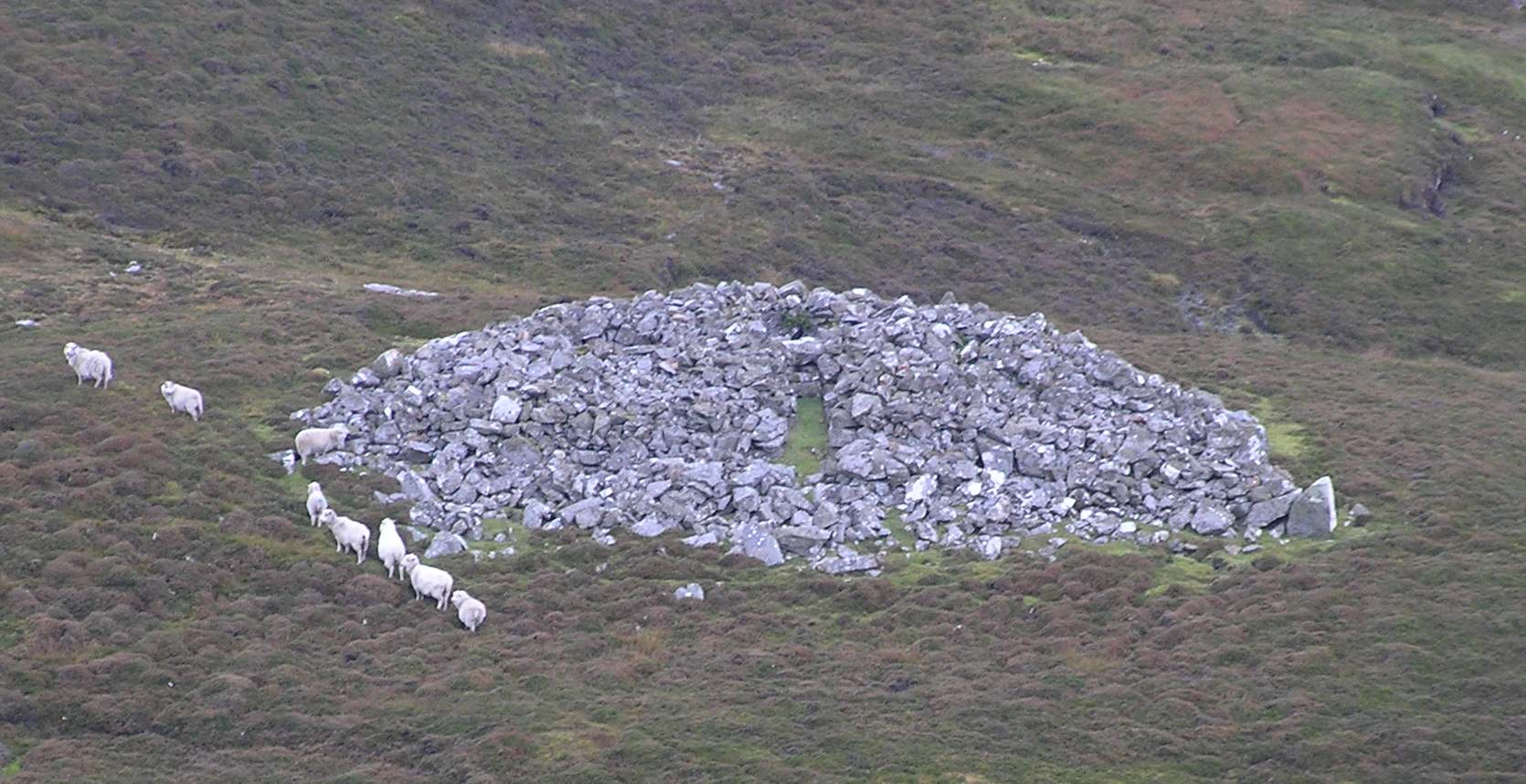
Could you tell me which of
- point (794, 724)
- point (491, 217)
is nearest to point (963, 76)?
point (491, 217)

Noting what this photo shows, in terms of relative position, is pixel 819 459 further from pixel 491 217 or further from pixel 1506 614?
pixel 491 217

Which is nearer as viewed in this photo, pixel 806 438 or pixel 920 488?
pixel 920 488

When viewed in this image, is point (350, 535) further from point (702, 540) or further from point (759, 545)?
point (759, 545)

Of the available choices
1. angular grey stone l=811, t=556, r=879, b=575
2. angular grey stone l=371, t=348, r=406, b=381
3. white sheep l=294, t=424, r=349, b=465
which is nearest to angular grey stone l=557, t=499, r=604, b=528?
angular grey stone l=811, t=556, r=879, b=575

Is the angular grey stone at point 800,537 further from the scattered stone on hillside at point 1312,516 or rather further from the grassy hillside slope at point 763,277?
the scattered stone on hillside at point 1312,516

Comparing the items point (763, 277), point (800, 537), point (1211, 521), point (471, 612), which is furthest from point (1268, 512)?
point (763, 277)

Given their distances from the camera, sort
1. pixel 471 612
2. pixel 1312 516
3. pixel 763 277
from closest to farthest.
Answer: pixel 471 612 → pixel 1312 516 → pixel 763 277
